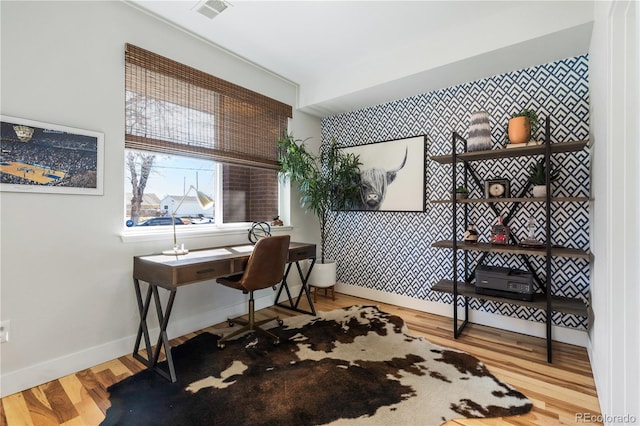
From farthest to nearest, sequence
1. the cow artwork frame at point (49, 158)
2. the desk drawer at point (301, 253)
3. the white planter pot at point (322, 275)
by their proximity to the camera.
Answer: the white planter pot at point (322, 275), the desk drawer at point (301, 253), the cow artwork frame at point (49, 158)

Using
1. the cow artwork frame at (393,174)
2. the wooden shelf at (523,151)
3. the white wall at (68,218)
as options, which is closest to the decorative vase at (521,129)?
the wooden shelf at (523,151)

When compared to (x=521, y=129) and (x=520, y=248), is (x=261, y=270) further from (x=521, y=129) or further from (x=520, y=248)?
(x=521, y=129)

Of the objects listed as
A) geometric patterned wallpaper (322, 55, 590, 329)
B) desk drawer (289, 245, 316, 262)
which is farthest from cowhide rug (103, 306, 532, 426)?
geometric patterned wallpaper (322, 55, 590, 329)

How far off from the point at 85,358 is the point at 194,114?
2.06 m

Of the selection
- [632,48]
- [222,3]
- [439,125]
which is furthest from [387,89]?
[632,48]

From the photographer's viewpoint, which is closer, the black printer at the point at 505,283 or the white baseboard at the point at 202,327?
the white baseboard at the point at 202,327

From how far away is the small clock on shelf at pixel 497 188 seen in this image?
255 cm

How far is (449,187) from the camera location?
313cm

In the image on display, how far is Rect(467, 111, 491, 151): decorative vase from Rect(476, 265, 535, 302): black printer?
103 centimetres

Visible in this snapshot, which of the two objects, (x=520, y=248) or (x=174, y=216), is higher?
(x=174, y=216)

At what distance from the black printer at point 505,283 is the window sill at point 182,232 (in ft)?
7.49

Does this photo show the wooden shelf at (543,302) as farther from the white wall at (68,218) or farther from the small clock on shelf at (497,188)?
the white wall at (68,218)

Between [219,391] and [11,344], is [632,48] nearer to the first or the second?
[219,391]

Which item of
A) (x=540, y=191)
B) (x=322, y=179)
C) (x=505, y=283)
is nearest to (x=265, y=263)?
(x=322, y=179)
